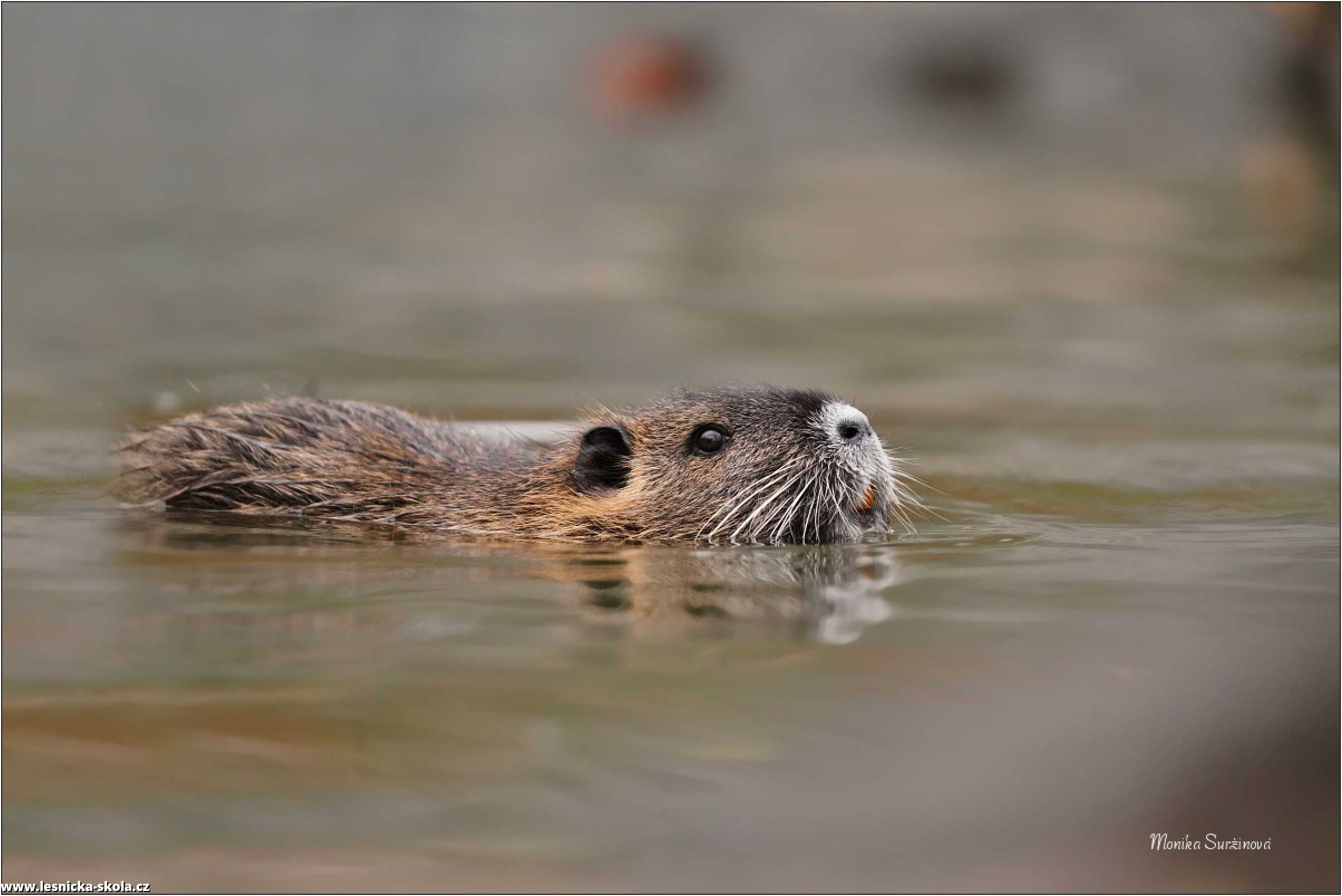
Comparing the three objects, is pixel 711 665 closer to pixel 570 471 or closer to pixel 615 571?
pixel 615 571

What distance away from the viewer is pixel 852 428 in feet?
16.7

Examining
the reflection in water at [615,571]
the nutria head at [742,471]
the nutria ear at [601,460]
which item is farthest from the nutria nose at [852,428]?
the nutria ear at [601,460]

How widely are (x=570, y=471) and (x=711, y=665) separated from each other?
1.82 metres

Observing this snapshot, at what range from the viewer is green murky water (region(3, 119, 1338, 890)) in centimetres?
299

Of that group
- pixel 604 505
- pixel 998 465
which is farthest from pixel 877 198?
pixel 604 505

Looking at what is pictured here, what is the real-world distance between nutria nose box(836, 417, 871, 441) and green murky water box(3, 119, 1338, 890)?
1.12 ft

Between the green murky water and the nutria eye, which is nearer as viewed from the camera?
the green murky water

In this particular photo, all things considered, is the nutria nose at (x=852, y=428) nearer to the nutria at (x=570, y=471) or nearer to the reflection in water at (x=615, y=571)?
the nutria at (x=570, y=471)

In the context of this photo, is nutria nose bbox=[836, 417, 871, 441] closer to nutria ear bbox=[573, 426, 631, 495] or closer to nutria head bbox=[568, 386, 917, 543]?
nutria head bbox=[568, 386, 917, 543]

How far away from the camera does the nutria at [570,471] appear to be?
511 cm

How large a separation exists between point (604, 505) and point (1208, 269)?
22.6 ft

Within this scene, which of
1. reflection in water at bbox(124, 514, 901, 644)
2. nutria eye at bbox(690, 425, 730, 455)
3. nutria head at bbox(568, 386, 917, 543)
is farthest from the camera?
nutria eye at bbox(690, 425, 730, 455)

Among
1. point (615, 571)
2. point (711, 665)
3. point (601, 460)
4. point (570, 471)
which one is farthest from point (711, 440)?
point (711, 665)

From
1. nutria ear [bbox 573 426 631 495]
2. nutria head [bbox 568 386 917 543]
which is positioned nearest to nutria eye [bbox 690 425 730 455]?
nutria head [bbox 568 386 917 543]
